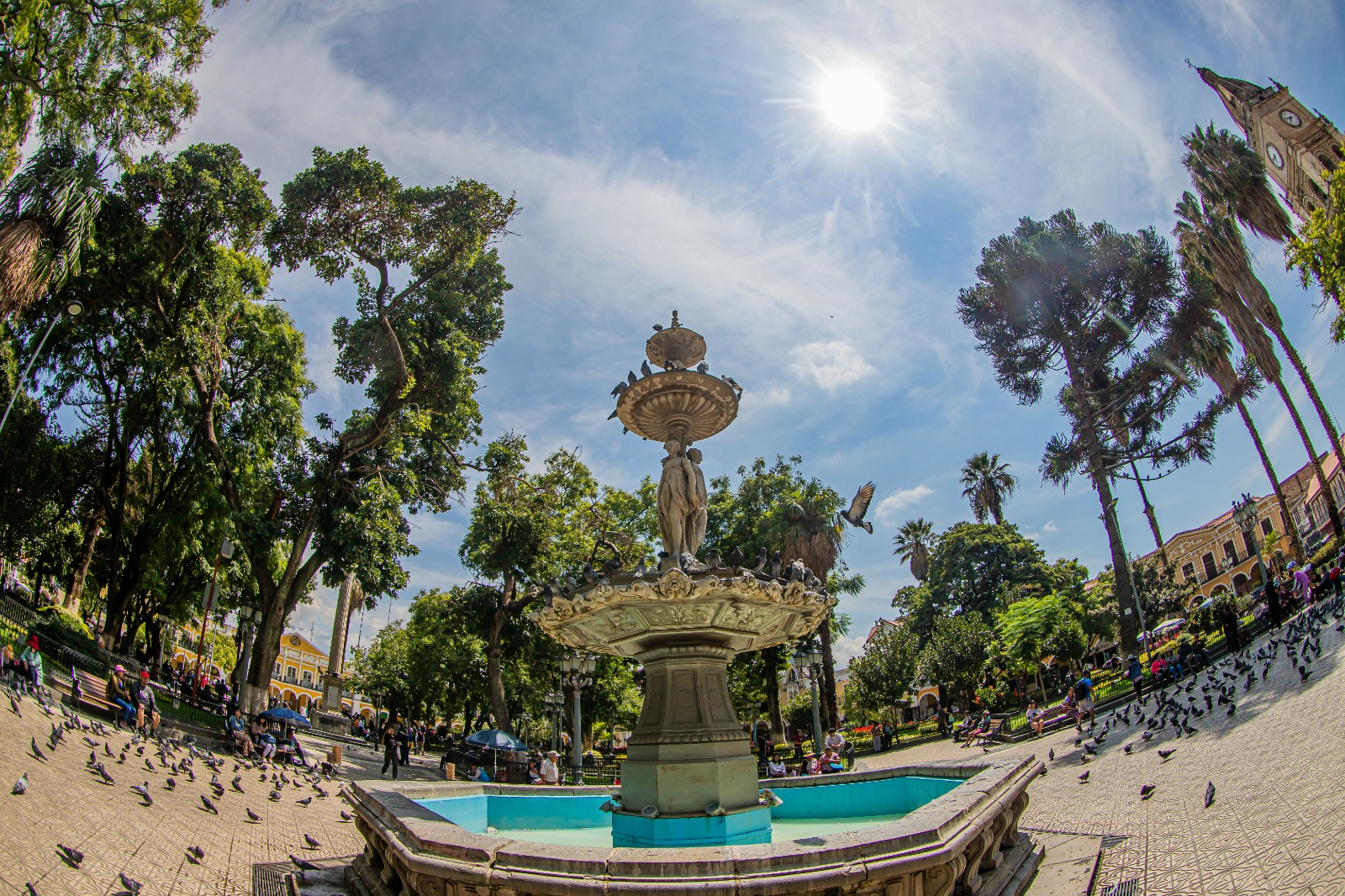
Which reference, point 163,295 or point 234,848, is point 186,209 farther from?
point 234,848

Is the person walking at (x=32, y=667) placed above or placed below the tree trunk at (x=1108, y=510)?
below

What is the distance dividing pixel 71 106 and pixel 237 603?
71.0ft

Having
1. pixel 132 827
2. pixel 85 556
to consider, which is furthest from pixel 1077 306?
pixel 85 556

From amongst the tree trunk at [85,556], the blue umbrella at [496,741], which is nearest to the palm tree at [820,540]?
the blue umbrella at [496,741]

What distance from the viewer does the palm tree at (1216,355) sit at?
84.6ft

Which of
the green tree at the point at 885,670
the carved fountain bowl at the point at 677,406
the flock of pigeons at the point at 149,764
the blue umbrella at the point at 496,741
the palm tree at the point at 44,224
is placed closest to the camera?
the carved fountain bowl at the point at 677,406

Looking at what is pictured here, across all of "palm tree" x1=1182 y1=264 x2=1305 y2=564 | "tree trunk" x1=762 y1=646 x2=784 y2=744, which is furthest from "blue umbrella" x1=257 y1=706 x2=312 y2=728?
"palm tree" x1=1182 y1=264 x2=1305 y2=564

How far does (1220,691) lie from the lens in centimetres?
1334

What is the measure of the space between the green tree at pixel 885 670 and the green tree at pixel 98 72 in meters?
33.6

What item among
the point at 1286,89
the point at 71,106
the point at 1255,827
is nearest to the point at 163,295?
the point at 71,106

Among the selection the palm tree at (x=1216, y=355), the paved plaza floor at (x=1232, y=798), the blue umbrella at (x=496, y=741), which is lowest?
the paved plaza floor at (x=1232, y=798)

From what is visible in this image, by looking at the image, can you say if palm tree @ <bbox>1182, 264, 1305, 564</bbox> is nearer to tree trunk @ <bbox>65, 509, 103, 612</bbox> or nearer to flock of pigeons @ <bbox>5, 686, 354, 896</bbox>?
flock of pigeons @ <bbox>5, 686, 354, 896</bbox>

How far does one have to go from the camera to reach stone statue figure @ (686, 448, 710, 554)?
7.39 m

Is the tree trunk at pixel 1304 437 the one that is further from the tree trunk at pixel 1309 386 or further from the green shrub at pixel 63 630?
the green shrub at pixel 63 630
